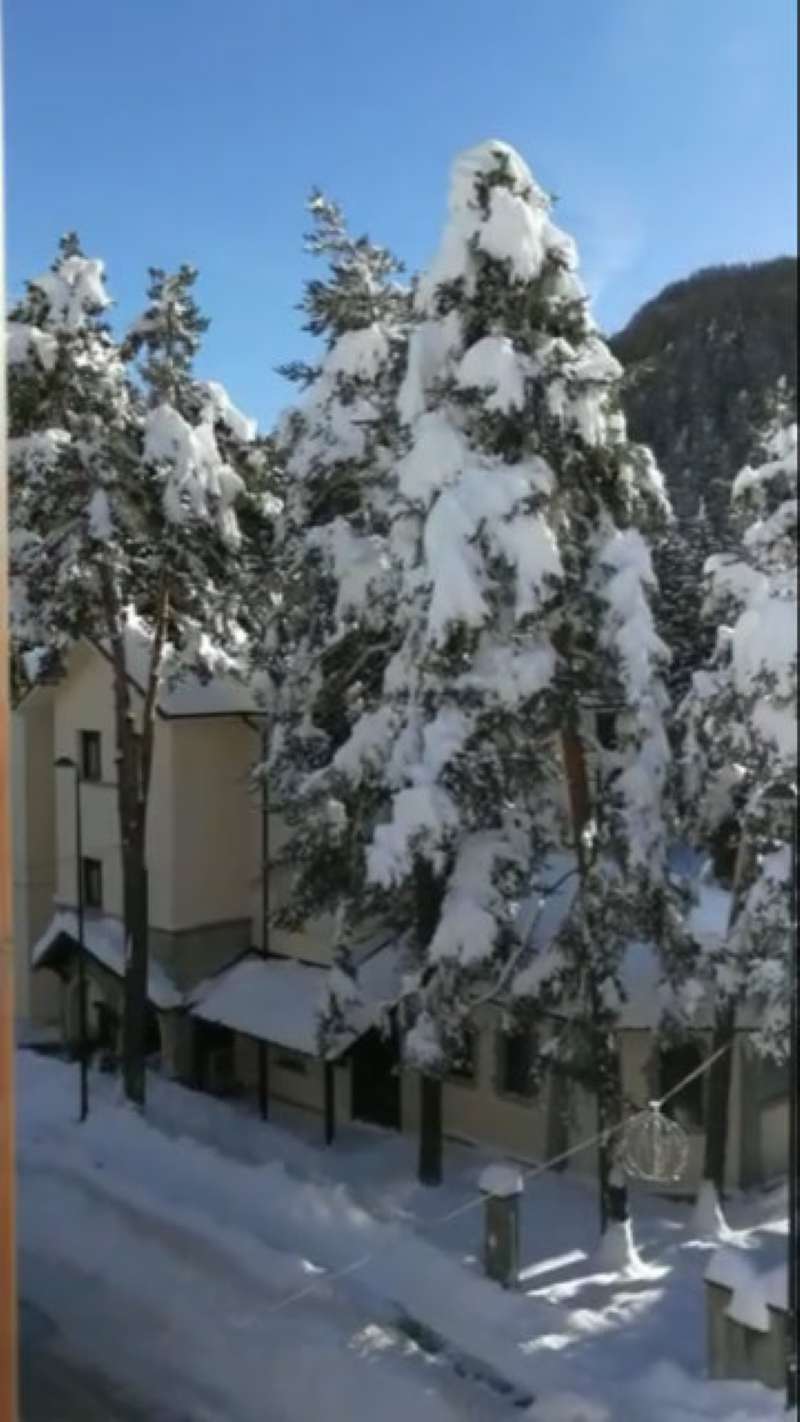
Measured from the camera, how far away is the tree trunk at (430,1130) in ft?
6.61

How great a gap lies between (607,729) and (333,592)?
2.14 ft

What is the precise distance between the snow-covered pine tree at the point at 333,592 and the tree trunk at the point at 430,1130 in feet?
0.69

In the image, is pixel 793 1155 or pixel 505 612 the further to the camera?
pixel 505 612

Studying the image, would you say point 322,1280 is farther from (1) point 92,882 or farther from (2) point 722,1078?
(2) point 722,1078

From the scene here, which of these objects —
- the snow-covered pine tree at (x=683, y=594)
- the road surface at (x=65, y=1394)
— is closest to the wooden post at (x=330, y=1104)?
the road surface at (x=65, y=1394)

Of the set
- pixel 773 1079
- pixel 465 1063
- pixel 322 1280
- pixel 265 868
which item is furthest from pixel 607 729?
pixel 322 1280

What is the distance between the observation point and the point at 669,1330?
4.82 ft

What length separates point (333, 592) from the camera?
2293 millimetres

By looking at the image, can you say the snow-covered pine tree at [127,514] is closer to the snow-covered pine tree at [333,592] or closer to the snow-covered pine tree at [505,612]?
the snow-covered pine tree at [333,592]

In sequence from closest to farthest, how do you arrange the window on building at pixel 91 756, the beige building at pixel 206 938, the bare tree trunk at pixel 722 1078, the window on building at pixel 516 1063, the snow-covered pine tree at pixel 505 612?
the bare tree trunk at pixel 722 1078, the snow-covered pine tree at pixel 505 612, the window on building at pixel 516 1063, the beige building at pixel 206 938, the window on building at pixel 91 756

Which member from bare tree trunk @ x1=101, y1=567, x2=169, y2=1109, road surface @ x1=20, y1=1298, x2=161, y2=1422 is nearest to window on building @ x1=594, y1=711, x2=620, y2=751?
bare tree trunk @ x1=101, y1=567, x2=169, y2=1109

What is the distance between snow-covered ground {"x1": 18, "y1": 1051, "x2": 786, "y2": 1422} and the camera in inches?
59.7

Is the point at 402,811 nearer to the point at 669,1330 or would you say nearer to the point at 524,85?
the point at 669,1330

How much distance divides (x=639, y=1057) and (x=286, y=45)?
1.40 m
